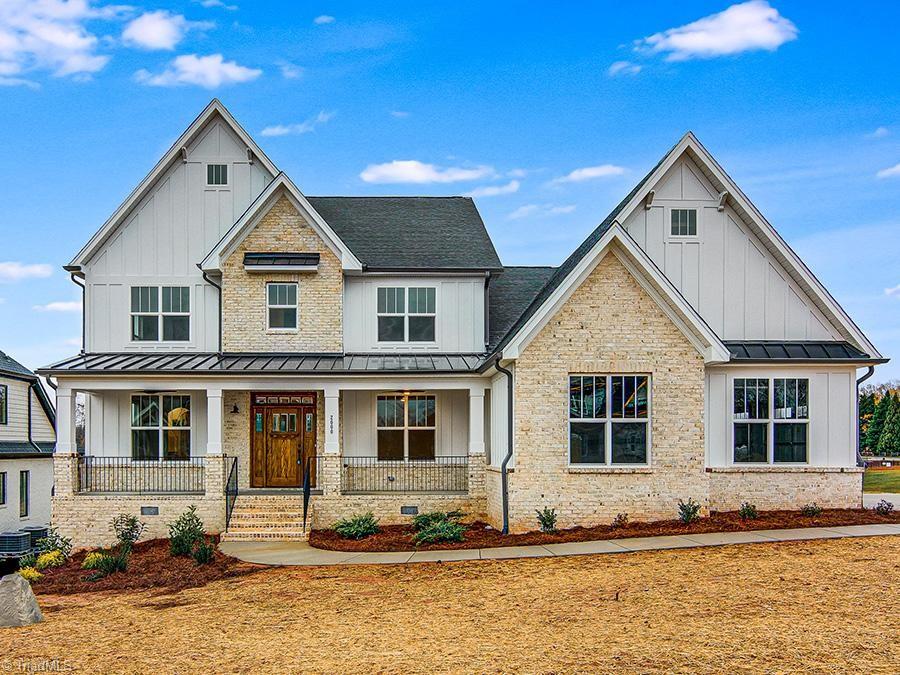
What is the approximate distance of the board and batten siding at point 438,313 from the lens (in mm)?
20609

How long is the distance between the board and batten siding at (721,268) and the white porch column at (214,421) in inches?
418

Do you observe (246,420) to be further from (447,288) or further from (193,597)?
(193,597)

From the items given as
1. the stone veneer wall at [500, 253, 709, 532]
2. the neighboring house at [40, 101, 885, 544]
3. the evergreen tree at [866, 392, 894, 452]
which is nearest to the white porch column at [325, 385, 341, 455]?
the neighboring house at [40, 101, 885, 544]

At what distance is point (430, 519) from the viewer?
17.7 meters

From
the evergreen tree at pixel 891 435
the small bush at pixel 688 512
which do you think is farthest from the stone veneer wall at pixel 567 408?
the evergreen tree at pixel 891 435

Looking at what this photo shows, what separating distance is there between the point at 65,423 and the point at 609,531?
12731mm

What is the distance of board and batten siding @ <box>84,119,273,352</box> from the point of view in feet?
67.4

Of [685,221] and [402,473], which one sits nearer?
[685,221]

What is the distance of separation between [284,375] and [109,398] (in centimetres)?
523

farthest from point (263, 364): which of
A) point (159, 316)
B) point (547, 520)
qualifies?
point (547, 520)

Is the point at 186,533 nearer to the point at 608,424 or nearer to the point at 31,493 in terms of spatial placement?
the point at 608,424

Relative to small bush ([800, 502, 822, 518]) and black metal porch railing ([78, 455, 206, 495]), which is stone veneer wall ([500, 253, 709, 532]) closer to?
small bush ([800, 502, 822, 518])

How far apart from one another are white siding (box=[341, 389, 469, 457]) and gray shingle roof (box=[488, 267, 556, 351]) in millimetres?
1752

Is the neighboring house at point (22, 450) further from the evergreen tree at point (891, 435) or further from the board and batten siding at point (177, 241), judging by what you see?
the evergreen tree at point (891, 435)
